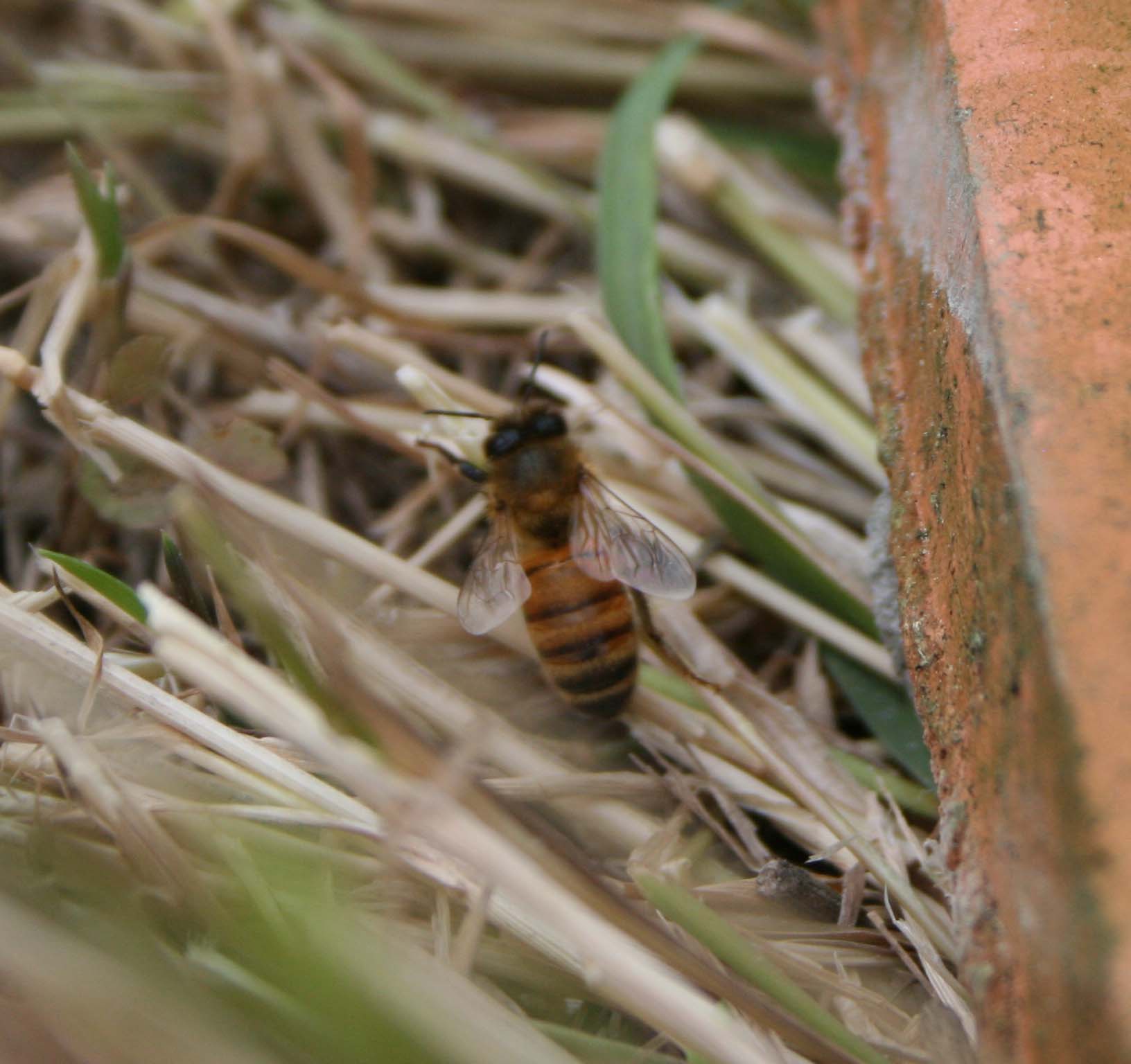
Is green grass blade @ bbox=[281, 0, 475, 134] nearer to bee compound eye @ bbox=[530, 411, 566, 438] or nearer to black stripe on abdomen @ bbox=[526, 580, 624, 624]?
bee compound eye @ bbox=[530, 411, 566, 438]

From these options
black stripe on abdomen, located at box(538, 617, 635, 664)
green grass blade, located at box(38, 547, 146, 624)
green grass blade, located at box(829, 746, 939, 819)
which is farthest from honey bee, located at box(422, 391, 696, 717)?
green grass blade, located at box(38, 547, 146, 624)

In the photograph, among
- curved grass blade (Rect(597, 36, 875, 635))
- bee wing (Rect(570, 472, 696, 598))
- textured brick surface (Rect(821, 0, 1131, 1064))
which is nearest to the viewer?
textured brick surface (Rect(821, 0, 1131, 1064))

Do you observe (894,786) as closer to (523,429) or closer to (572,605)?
(572,605)

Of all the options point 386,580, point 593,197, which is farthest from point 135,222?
point 386,580

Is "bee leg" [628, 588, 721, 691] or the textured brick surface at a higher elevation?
the textured brick surface

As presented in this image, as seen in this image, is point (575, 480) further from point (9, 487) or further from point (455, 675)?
point (9, 487)

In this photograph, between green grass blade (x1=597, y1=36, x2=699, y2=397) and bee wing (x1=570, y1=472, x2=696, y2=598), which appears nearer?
bee wing (x1=570, y1=472, x2=696, y2=598)

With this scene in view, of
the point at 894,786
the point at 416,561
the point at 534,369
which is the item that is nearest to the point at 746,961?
the point at 894,786
